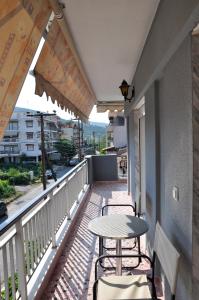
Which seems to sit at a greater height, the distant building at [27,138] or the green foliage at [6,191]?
the distant building at [27,138]

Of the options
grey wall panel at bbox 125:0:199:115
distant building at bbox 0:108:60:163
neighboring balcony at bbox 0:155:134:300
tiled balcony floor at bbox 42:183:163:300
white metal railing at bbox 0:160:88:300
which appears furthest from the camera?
distant building at bbox 0:108:60:163

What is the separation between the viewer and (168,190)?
223 centimetres

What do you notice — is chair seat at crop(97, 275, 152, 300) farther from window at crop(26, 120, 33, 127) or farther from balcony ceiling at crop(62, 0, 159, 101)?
window at crop(26, 120, 33, 127)

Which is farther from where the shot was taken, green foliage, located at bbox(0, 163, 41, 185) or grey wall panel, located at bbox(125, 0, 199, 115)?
green foliage, located at bbox(0, 163, 41, 185)

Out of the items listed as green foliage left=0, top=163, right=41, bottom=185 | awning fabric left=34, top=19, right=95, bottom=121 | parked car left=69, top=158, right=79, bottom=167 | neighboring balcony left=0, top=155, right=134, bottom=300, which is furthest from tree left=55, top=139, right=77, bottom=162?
awning fabric left=34, top=19, right=95, bottom=121

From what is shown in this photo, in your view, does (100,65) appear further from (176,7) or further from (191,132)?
(191,132)

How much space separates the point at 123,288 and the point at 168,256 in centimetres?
43

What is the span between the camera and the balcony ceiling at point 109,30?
2.25 m

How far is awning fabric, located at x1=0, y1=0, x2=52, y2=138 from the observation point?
1.62m

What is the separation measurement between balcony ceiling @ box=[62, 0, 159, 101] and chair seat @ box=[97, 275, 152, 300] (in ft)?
7.44


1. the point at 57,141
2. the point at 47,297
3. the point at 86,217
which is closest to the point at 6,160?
the point at 57,141

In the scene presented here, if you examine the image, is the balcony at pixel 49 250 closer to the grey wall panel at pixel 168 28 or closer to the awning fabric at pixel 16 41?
the awning fabric at pixel 16 41

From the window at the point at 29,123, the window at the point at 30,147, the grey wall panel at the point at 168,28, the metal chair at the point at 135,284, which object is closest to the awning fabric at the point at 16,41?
the grey wall panel at the point at 168,28

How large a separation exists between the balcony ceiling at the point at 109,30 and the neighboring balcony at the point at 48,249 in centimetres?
184
